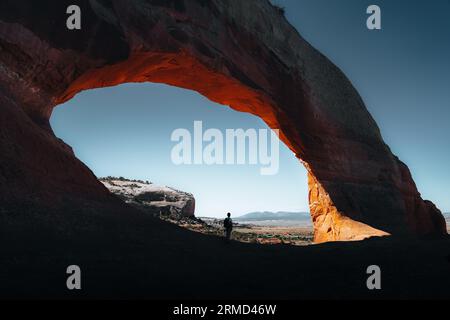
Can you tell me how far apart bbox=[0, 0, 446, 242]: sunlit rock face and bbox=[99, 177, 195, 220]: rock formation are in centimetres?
1680

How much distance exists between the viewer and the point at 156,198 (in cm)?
3931

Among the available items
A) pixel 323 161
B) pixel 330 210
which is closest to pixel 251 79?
pixel 323 161

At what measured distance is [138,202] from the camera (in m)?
35.9

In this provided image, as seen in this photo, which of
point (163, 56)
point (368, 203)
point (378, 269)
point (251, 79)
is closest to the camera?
point (378, 269)

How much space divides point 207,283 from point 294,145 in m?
19.4

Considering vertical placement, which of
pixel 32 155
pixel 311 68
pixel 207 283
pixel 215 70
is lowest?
pixel 207 283

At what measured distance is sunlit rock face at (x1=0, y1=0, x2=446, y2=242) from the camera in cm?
1101

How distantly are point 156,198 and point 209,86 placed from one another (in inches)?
839

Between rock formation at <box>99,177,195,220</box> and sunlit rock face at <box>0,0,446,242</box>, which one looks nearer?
sunlit rock face at <box>0,0,446,242</box>

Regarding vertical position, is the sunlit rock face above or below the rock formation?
above

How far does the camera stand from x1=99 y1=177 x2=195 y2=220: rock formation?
35.9 m

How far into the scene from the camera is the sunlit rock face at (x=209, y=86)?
36.1 ft

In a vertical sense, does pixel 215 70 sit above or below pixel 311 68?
below
